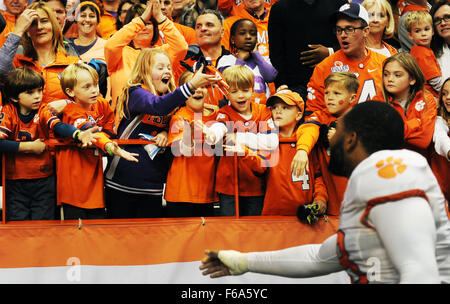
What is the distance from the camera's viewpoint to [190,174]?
18.3ft

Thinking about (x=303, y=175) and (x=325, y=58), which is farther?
(x=325, y=58)

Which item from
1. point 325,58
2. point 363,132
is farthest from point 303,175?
point 363,132

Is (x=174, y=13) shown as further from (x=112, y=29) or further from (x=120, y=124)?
(x=120, y=124)

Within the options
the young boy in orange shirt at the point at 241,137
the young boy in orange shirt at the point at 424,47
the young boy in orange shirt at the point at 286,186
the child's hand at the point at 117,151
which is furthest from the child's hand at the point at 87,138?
the young boy in orange shirt at the point at 424,47

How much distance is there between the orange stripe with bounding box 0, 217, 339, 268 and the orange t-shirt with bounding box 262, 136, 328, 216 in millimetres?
142

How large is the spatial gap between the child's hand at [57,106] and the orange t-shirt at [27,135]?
0.05m

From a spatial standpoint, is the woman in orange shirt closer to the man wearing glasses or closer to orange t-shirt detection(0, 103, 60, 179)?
orange t-shirt detection(0, 103, 60, 179)

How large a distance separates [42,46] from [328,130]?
2.99m

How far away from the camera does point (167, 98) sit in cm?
542

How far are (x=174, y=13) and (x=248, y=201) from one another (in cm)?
393

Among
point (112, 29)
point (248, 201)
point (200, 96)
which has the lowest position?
point (248, 201)

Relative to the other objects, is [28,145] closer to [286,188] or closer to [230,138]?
[230,138]

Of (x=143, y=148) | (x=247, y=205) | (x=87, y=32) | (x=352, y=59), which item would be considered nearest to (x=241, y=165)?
(x=247, y=205)

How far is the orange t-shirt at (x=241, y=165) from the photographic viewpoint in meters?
5.61
